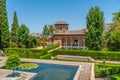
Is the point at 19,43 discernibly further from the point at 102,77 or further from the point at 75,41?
the point at 102,77

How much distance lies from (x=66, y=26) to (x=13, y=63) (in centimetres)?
3574

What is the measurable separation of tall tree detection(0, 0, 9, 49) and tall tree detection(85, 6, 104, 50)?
61.9 ft

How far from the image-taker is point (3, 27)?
3406 centimetres

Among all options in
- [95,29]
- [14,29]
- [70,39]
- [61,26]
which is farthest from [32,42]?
[95,29]

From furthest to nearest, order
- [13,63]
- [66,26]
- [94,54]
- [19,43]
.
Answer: [66,26]
[19,43]
[94,54]
[13,63]

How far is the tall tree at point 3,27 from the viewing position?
34000 mm

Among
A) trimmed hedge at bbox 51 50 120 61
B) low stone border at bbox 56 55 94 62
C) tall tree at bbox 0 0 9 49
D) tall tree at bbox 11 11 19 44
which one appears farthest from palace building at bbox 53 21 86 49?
tall tree at bbox 0 0 9 49

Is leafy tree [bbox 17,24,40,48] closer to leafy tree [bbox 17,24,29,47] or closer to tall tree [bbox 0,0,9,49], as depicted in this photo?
leafy tree [bbox 17,24,29,47]

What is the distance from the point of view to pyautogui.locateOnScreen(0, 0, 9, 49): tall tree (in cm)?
3400

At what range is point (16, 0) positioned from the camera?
3098 cm

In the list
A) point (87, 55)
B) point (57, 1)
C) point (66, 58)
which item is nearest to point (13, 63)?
point (66, 58)

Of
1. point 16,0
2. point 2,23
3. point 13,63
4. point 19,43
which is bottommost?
point 13,63

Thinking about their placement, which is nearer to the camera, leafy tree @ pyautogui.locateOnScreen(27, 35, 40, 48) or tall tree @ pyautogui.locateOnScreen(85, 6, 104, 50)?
tall tree @ pyautogui.locateOnScreen(85, 6, 104, 50)

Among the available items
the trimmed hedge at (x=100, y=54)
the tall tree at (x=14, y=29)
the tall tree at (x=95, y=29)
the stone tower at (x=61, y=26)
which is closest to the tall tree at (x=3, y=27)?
the tall tree at (x=14, y=29)
